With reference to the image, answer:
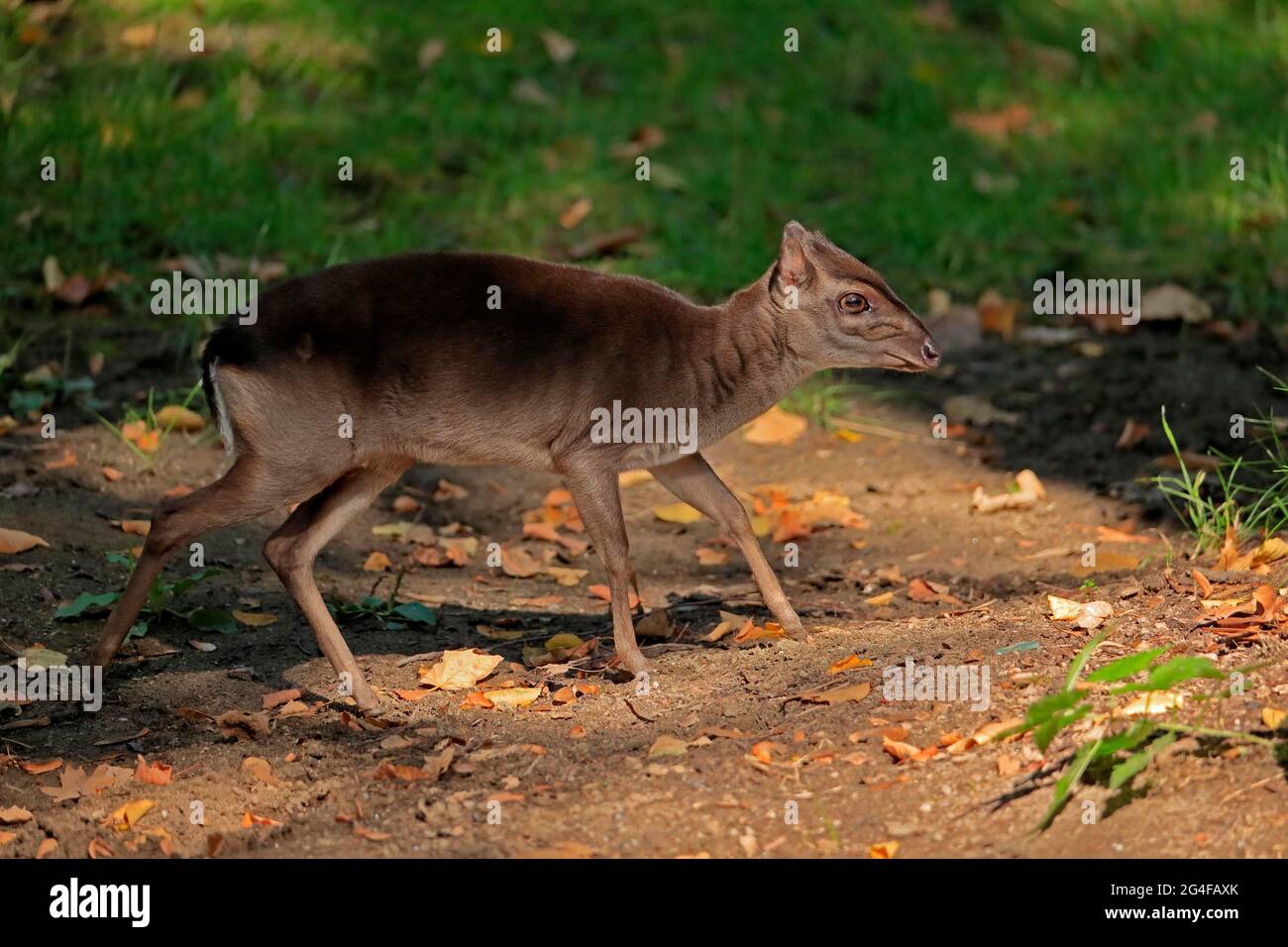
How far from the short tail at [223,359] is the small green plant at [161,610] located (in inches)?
24.5

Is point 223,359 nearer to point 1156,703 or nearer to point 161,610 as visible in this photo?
point 161,610

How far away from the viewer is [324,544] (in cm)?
555

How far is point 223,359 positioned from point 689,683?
174 cm

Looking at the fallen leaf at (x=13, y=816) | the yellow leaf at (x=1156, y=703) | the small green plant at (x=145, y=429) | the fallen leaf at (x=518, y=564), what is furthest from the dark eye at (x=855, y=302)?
the fallen leaf at (x=13, y=816)

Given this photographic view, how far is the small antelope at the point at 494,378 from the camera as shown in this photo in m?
5.23

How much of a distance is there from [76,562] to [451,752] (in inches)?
82.4

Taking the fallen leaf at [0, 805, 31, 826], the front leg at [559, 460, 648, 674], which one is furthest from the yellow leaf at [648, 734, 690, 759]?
the fallen leaf at [0, 805, 31, 826]

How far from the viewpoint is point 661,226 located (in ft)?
29.6

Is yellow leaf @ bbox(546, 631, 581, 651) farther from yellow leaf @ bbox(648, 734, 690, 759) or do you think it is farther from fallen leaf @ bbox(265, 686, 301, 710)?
yellow leaf @ bbox(648, 734, 690, 759)

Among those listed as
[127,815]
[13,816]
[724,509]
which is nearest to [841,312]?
[724,509]

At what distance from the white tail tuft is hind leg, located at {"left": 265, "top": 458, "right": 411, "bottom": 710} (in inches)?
14.5

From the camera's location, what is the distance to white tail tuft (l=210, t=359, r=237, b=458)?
17.1ft
